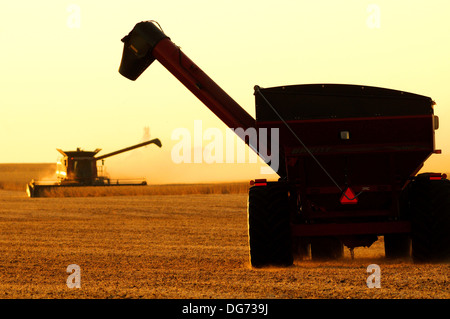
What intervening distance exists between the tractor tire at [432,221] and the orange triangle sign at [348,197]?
87cm

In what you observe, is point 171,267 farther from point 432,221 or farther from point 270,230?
point 432,221

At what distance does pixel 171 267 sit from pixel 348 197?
3045mm

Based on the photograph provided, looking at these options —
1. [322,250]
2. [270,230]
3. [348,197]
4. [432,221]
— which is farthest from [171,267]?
[432,221]

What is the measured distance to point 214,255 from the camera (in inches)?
533

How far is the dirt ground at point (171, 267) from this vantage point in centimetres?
820

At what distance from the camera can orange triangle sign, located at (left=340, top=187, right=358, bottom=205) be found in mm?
10500

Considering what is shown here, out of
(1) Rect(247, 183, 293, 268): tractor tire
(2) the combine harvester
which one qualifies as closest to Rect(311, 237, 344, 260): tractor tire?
(1) Rect(247, 183, 293, 268): tractor tire

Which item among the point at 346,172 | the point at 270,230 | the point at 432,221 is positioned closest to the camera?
the point at 270,230

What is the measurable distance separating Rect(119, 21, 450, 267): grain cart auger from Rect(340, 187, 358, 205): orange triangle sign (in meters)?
0.01

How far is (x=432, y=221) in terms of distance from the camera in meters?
10.4

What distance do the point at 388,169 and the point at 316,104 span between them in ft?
4.62
